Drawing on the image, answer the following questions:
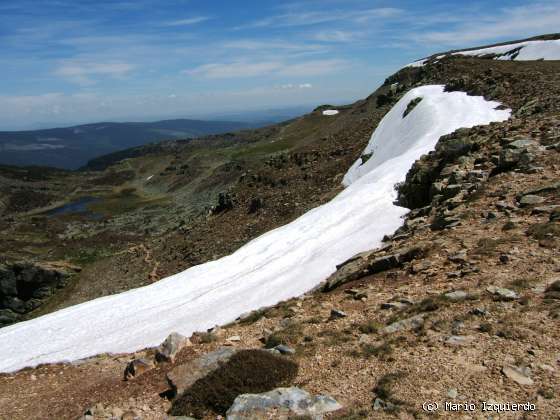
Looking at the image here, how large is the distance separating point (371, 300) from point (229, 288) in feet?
31.6

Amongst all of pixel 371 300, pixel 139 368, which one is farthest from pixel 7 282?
pixel 371 300

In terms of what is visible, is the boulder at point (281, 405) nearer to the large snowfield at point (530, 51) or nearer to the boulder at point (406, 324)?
the boulder at point (406, 324)

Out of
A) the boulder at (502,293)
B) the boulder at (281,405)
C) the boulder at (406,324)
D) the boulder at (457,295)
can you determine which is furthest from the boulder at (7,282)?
the boulder at (502,293)

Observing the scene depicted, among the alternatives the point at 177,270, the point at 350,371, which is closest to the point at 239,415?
the point at 350,371

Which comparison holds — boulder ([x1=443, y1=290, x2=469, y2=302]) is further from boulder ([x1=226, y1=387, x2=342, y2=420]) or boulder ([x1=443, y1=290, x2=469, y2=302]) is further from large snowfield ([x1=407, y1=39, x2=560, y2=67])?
large snowfield ([x1=407, y1=39, x2=560, y2=67])

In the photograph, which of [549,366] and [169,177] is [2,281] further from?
[169,177]

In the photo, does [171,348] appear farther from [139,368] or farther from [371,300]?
[371,300]

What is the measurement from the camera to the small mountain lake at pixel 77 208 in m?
99.9

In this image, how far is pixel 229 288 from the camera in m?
21.0

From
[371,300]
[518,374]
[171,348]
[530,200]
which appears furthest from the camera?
[530,200]

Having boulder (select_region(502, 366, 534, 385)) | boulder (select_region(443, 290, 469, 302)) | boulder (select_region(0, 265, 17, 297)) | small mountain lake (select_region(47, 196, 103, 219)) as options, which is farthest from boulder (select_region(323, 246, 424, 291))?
small mountain lake (select_region(47, 196, 103, 219))

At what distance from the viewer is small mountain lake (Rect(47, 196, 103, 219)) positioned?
99.9m

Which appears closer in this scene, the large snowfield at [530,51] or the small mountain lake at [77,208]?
the large snowfield at [530,51]

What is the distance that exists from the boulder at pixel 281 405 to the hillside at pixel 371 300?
0.13 metres
